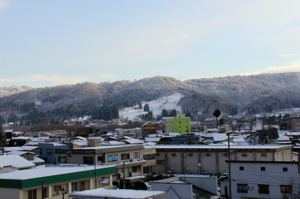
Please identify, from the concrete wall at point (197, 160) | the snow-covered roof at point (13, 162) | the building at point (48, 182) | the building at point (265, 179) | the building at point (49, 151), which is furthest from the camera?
the building at point (49, 151)

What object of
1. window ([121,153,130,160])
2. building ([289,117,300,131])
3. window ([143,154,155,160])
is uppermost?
building ([289,117,300,131])

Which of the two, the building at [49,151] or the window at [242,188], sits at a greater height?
the building at [49,151]

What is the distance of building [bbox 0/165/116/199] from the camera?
13.7m

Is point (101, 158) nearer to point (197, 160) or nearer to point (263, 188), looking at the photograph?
point (197, 160)

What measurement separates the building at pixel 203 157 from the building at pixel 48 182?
15151 millimetres

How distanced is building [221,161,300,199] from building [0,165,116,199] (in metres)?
7.31

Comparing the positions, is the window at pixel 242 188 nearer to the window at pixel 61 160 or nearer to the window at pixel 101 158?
the window at pixel 101 158

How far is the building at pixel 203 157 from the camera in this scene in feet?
93.2

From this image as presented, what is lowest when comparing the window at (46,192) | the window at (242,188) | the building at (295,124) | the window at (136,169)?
the window at (136,169)

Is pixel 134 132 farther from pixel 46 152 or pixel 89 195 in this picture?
pixel 89 195

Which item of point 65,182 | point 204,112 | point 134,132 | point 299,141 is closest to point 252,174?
point 65,182

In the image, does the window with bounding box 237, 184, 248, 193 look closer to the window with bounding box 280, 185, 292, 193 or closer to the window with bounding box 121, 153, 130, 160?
the window with bounding box 280, 185, 292, 193

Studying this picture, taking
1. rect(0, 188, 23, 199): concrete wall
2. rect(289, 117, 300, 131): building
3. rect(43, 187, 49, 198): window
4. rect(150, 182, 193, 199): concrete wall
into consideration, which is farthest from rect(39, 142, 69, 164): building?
rect(289, 117, 300, 131): building

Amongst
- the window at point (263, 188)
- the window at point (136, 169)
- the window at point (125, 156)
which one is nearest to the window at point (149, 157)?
the window at point (136, 169)
